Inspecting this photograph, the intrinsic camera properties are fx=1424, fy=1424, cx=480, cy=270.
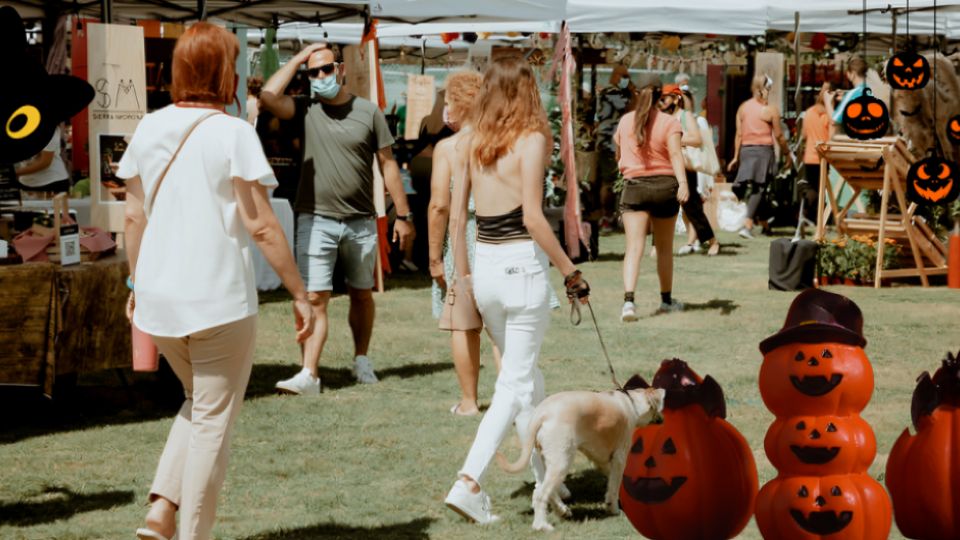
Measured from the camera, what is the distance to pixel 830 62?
2333 centimetres

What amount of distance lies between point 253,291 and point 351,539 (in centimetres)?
119

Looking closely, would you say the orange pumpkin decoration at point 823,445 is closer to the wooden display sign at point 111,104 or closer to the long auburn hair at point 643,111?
the wooden display sign at point 111,104

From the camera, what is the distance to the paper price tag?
6873 mm

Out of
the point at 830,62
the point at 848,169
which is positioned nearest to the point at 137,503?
the point at 848,169

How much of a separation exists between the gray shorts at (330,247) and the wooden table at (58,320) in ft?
3.68

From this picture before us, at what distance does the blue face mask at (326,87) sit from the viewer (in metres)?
7.80

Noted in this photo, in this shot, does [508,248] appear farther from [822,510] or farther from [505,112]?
[822,510]

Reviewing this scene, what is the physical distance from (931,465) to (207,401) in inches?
88.2

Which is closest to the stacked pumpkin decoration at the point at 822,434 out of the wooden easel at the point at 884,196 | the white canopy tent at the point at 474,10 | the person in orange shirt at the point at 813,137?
the wooden easel at the point at 884,196

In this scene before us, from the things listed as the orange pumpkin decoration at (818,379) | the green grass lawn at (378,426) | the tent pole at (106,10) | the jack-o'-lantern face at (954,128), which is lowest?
the green grass lawn at (378,426)

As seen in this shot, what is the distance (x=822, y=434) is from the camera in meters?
4.19

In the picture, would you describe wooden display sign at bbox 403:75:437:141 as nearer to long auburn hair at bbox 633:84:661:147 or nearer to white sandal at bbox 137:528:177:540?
long auburn hair at bbox 633:84:661:147

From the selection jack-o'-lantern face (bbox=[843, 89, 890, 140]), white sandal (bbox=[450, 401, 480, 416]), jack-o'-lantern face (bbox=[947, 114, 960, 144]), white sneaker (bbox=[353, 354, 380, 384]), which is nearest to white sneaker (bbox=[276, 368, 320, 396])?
white sneaker (bbox=[353, 354, 380, 384])

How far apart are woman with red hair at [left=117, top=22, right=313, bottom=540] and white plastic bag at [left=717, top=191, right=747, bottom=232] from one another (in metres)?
14.4
